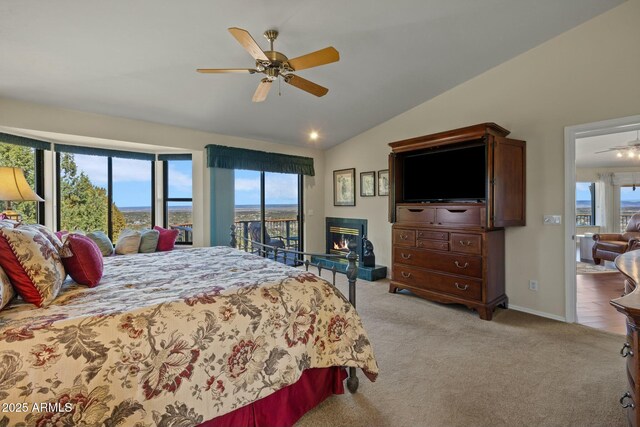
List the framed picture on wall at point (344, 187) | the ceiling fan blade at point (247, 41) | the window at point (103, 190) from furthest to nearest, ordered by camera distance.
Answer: the framed picture on wall at point (344, 187) < the window at point (103, 190) < the ceiling fan blade at point (247, 41)

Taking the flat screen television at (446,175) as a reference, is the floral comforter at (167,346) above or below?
below

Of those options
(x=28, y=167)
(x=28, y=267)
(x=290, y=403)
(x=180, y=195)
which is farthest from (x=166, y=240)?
(x=290, y=403)

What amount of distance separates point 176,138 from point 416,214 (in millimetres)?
3566

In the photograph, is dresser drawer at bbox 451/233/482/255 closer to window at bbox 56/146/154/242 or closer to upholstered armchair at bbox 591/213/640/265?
upholstered armchair at bbox 591/213/640/265

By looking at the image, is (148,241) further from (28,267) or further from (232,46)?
(232,46)

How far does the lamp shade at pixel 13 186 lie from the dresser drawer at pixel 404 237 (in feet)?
12.9

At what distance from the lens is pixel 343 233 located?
5.70m

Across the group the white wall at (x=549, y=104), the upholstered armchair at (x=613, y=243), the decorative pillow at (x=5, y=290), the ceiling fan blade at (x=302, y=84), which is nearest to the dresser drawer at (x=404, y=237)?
the white wall at (x=549, y=104)

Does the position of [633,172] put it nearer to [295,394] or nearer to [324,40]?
[324,40]

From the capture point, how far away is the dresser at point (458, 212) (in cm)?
316

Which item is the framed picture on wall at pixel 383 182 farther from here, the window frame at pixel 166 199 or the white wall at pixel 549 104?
the window frame at pixel 166 199

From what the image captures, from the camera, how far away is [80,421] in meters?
1.07

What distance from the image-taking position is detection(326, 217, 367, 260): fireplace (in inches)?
210

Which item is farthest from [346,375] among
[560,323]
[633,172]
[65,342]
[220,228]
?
[633,172]
